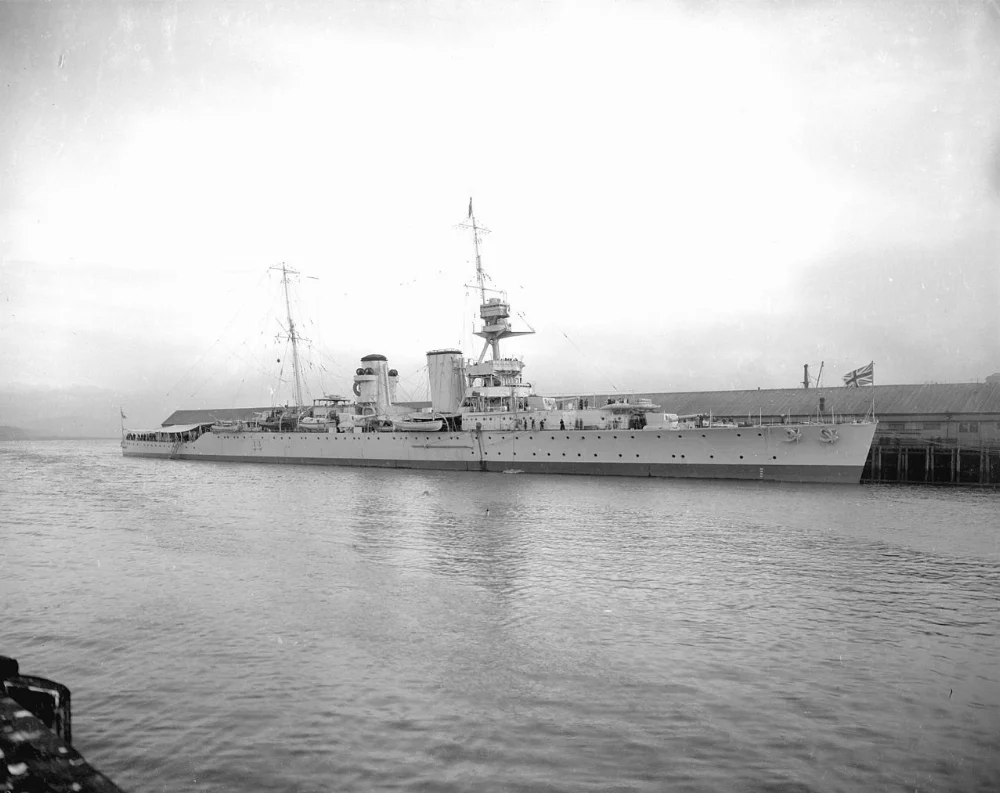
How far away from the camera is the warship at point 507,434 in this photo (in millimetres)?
28734

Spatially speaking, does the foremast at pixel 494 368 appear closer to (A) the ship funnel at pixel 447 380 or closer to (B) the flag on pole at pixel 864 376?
(A) the ship funnel at pixel 447 380

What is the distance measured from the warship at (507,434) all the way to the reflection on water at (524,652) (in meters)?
10.4

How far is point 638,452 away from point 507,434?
742 centimetres

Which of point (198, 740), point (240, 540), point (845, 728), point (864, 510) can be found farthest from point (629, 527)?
point (198, 740)

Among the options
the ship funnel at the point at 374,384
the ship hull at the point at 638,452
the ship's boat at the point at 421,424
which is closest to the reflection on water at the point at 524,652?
the ship hull at the point at 638,452

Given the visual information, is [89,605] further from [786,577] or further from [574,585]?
[786,577]

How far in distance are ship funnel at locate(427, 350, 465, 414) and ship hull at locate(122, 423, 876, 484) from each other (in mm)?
3779

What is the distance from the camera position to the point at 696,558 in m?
14.1

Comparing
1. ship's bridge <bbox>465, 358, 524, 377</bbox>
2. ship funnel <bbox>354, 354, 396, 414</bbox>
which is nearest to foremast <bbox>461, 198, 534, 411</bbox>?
ship's bridge <bbox>465, 358, 524, 377</bbox>

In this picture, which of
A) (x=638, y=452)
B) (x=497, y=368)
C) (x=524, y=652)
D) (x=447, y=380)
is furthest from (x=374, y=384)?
(x=524, y=652)

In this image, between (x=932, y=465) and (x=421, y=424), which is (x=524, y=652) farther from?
(x=932, y=465)

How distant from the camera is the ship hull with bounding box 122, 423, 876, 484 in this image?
92.7ft

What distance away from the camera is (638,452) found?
102 feet

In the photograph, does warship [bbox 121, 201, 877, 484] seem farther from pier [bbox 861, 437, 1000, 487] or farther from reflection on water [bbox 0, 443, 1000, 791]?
reflection on water [bbox 0, 443, 1000, 791]
